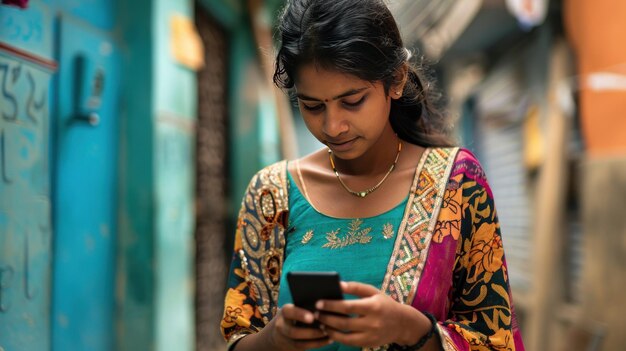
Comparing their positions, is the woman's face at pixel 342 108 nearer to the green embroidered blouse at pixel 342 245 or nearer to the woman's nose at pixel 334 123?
the woman's nose at pixel 334 123

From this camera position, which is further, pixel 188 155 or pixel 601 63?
pixel 601 63

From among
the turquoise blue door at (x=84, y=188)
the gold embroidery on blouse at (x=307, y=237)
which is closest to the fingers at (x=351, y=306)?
the gold embroidery on blouse at (x=307, y=237)

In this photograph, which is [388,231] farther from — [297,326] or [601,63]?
[601,63]

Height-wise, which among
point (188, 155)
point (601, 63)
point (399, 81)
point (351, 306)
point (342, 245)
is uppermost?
point (601, 63)

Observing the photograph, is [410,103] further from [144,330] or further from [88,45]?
[144,330]

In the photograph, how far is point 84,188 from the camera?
10.5 ft

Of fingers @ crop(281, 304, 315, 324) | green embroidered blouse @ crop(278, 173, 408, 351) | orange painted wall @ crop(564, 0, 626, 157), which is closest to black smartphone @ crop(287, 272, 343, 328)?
fingers @ crop(281, 304, 315, 324)

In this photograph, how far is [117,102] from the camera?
3.73 m

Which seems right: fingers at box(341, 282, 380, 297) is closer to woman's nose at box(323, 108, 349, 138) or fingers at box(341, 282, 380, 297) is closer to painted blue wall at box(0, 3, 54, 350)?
woman's nose at box(323, 108, 349, 138)

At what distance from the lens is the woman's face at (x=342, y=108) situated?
1.81 m

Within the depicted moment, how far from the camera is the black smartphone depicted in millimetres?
1550

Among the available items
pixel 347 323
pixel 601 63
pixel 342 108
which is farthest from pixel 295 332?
pixel 601 63

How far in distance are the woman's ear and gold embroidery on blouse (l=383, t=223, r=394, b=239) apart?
1.09 ft

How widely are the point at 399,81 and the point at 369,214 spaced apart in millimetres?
350
